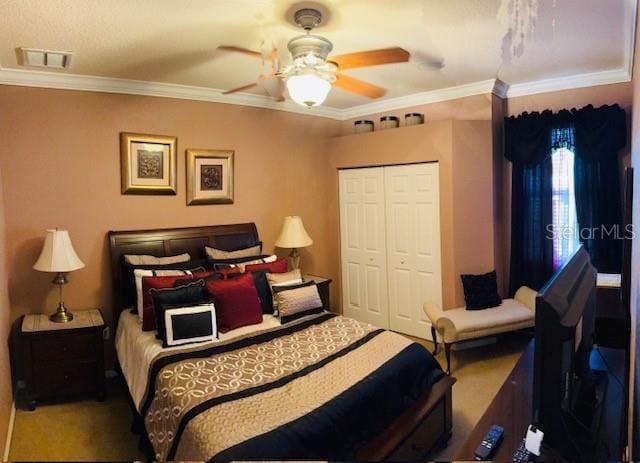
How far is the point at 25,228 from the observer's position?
8.92 ft

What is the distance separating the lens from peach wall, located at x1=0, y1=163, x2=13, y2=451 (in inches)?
79.8

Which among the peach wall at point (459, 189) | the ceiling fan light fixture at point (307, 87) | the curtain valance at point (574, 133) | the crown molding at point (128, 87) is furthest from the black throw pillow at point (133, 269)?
the curtain valance at point (574, 133)

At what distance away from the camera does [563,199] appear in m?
3.09

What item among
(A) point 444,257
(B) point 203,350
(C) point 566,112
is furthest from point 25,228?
(C) point 566,112

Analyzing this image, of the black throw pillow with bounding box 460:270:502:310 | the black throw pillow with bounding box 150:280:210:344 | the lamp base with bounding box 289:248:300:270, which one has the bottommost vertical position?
the black throw pillow with bounding box 460:270:502:310

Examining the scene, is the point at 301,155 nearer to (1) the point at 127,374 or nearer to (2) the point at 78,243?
(2) the point at 78,243

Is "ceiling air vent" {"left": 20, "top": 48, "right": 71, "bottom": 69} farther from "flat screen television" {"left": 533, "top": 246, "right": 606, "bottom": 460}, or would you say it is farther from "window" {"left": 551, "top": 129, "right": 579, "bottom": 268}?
"window" {"left": 551, "top": 129, "right": 579, "bottom": 268}

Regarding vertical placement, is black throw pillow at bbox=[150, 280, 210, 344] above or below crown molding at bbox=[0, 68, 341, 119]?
below

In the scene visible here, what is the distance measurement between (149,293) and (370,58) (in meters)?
1.91

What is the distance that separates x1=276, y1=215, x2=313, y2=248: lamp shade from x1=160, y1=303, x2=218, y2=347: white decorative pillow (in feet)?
4.57

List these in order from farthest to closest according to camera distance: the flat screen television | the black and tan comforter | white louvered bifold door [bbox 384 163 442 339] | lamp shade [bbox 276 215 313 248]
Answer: lamp shade [bbox 276 215 313 248]
white louvered bifold door [bbox 384 163 442 339]
the black and tan comforter
the flat screen television

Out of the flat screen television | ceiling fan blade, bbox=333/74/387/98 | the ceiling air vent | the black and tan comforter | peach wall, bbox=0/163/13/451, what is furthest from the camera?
the ceiling air vent

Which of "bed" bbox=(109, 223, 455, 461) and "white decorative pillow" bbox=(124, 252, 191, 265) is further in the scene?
"white decorative pillow" bbox=(124, 252, 191, 265)

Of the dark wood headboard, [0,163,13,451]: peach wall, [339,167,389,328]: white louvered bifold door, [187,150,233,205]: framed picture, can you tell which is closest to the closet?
[339,167,389,328]: white louvered bifold door
